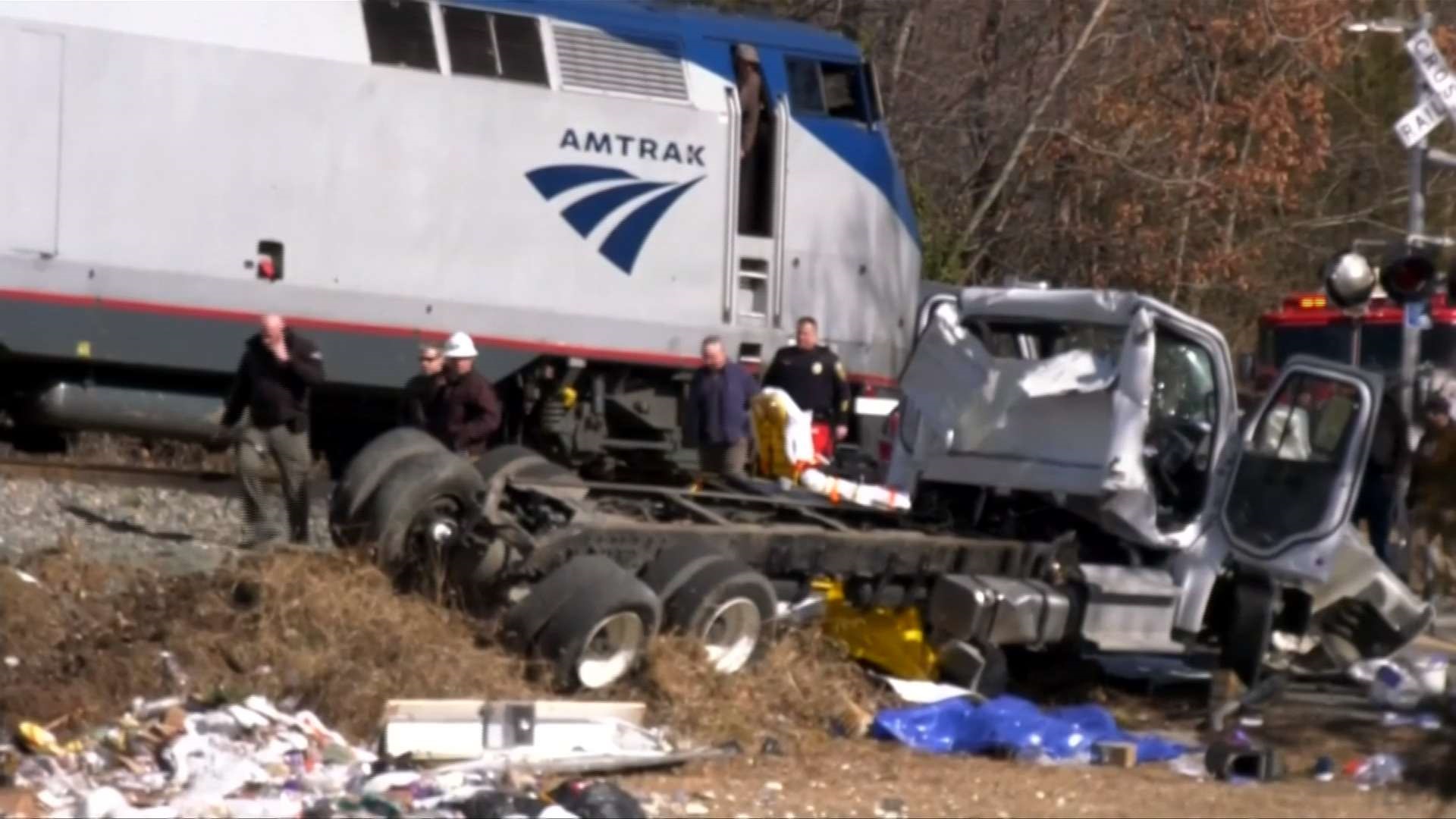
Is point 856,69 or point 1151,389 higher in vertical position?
point 856,69

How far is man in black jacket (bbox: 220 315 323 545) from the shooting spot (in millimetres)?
13992

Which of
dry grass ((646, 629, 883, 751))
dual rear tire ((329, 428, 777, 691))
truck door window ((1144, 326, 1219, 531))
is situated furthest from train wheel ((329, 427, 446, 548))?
truck door window ((1144, 326, 1219, 531))

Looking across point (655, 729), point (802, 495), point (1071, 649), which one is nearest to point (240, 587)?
point (655, 729)

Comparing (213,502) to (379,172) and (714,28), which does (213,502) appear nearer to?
(379,172)

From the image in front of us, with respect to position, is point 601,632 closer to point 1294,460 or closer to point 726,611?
point 726,611

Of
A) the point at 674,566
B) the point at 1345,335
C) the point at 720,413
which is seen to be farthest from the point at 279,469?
the point at 1345,335

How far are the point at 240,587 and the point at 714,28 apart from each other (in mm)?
9801

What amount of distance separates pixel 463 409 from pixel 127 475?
3.36 meters

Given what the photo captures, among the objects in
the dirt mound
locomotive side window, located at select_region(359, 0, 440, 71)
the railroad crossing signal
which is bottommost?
the dirt mound

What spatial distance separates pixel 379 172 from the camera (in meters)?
17.8

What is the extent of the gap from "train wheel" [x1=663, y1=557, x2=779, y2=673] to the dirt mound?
4.2 inches

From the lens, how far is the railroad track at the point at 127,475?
1588cm

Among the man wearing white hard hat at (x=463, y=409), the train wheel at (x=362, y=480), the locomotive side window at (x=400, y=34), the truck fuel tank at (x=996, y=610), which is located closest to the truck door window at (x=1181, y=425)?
the truck fuel tank at (x=996, y=610)

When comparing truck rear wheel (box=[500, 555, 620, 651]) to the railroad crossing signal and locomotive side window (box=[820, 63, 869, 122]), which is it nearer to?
the railroad crossing signal
